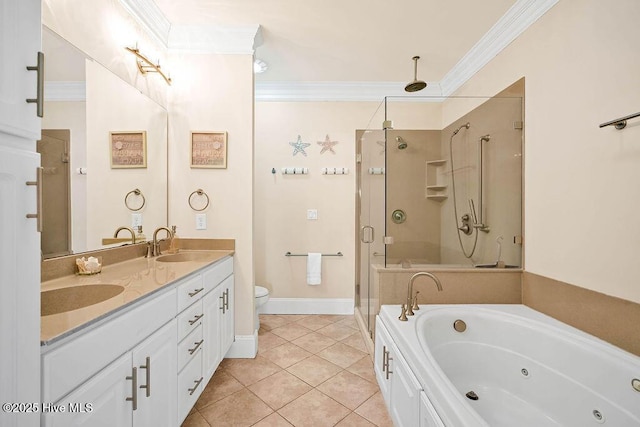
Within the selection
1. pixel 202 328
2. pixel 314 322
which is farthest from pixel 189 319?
pixel 314 322

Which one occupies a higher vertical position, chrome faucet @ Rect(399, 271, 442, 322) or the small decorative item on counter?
the small decorative item on counter

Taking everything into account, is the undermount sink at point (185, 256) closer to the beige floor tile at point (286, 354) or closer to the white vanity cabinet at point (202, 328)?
the white vanity cabinet at point (202, 328)

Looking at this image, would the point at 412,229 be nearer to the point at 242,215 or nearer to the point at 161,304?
the point at 242,215

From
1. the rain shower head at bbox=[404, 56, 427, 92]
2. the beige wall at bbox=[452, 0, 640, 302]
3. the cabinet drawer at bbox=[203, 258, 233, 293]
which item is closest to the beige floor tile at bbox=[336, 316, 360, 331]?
the cabinet drawer at bbox=[203, 258, 233, 293]

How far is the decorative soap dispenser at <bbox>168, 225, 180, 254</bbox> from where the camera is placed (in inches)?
→ 78.9

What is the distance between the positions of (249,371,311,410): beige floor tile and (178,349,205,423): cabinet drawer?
0.40 meters

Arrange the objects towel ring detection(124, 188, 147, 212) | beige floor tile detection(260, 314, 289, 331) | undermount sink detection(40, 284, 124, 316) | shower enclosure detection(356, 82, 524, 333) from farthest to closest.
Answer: beige floor tile detection(260, 314, 289, 331), shower enclosure detection(356, 82, 524, 333), towel ring detection(124, 188, 147, 212), undermount sink detection(40, 284, 124, 316)

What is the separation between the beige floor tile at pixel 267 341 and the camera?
2.24m

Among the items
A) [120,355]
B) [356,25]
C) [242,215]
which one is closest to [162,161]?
[242,215]

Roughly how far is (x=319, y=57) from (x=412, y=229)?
1.83 metres

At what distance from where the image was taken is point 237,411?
1521 mm

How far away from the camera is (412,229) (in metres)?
2.30

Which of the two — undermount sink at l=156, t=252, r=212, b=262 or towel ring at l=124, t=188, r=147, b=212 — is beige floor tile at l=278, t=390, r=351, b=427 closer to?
undermount sink at l=156, t=252, r=212, b=262

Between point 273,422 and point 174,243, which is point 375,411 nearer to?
point 273,422
